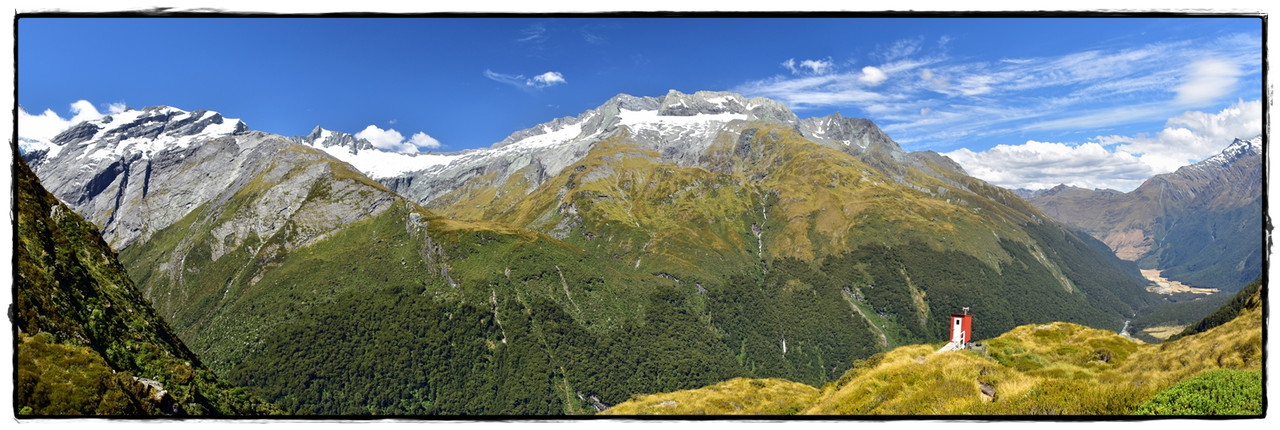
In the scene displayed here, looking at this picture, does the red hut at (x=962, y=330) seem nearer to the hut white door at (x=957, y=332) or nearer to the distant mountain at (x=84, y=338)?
the hut white door at (x=957, y=332)

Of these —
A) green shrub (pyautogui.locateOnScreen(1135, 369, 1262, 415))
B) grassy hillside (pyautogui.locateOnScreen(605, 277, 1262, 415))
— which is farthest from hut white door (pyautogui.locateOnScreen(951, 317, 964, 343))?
→ green shrub (pyautogui.locateOnScreen(1135, 369, 1262, 415))

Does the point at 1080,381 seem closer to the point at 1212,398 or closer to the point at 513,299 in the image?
the point at 1212,398

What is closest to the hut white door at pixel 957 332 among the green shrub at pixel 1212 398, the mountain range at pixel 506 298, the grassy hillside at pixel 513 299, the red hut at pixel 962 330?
the red hut at pixel 962 330

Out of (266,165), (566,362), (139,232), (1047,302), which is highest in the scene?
(266,165)

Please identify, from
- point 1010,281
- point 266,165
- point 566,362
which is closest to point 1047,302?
point 1010,281

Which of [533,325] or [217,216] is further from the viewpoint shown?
[217,216]
